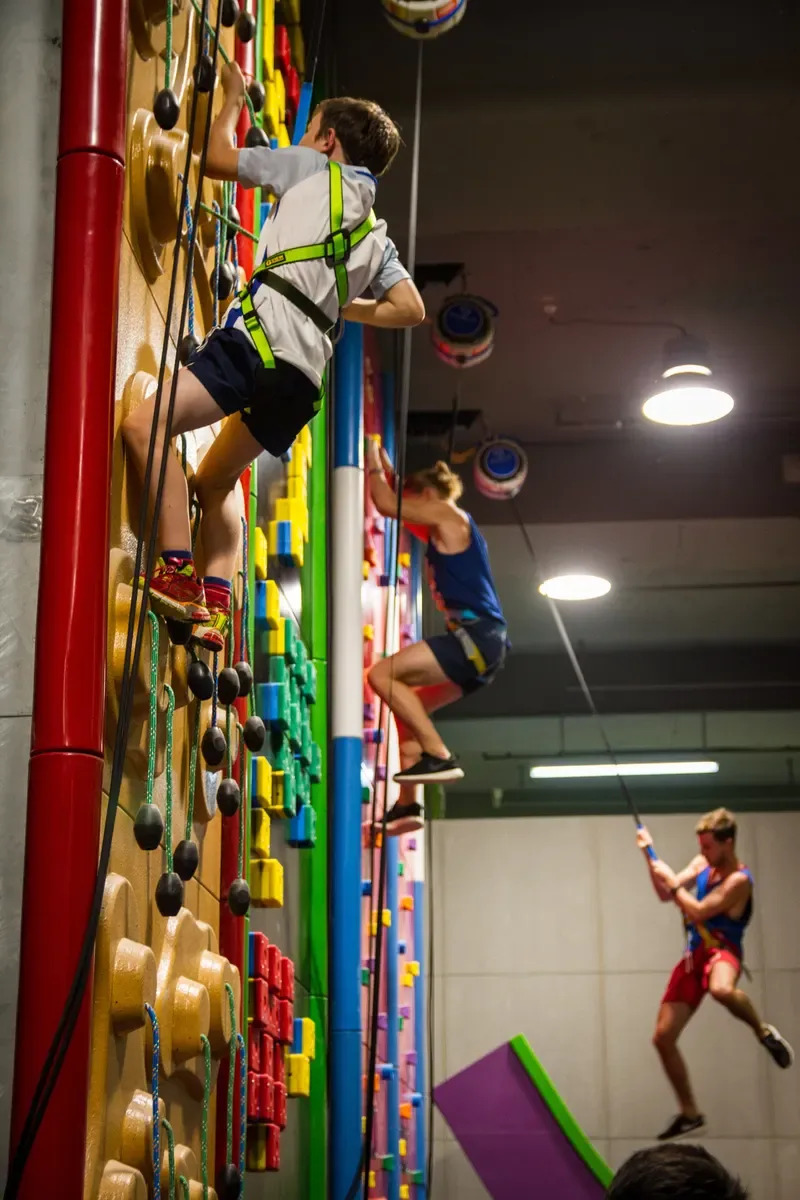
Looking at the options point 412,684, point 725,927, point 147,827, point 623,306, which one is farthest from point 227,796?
point 725,927

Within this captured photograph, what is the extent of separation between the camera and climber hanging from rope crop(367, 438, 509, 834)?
5633 mm

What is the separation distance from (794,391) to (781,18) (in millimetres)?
3210

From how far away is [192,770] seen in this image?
116 inches

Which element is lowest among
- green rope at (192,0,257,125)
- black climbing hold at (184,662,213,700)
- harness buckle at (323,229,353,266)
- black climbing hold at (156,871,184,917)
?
black climbing hold at (156,871,184,917)

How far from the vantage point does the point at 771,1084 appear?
1080 cm

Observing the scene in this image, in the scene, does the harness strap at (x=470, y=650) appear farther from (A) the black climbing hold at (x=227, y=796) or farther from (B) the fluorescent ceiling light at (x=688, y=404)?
(A) the black climbing hold at (x=227, y=796)

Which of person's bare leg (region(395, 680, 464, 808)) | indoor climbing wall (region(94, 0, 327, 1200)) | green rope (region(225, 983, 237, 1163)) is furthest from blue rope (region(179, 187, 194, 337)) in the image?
person's bare leg (region(395, 680, 464, 808))

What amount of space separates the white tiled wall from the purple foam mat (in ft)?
6.80

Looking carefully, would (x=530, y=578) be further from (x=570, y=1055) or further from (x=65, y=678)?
(x=65, y=678)

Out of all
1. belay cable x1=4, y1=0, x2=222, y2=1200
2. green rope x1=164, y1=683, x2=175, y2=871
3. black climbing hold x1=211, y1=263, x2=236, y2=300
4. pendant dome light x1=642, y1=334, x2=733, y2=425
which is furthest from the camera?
pendant dome light x1=642, y1=334, x2=733, y2=425

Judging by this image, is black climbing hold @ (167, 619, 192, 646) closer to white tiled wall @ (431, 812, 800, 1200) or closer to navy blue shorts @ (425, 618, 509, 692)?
navy blue shorts @ (425, 618, 509, 692)

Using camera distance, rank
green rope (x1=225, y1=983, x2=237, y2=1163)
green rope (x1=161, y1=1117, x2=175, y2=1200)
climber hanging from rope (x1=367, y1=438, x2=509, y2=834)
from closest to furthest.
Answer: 1. green rope (x1=161, y1=1117, x2=175, y2=1200)
2. green rope (x1=225, y1=983, x2=237, y2=1163)
3. climber hanging from rope (x1=367, y1=438, x2=509, y2=834)

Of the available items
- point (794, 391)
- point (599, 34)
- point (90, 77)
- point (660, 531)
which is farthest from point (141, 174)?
point (660, 531)

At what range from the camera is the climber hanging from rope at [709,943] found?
7.96 metres
